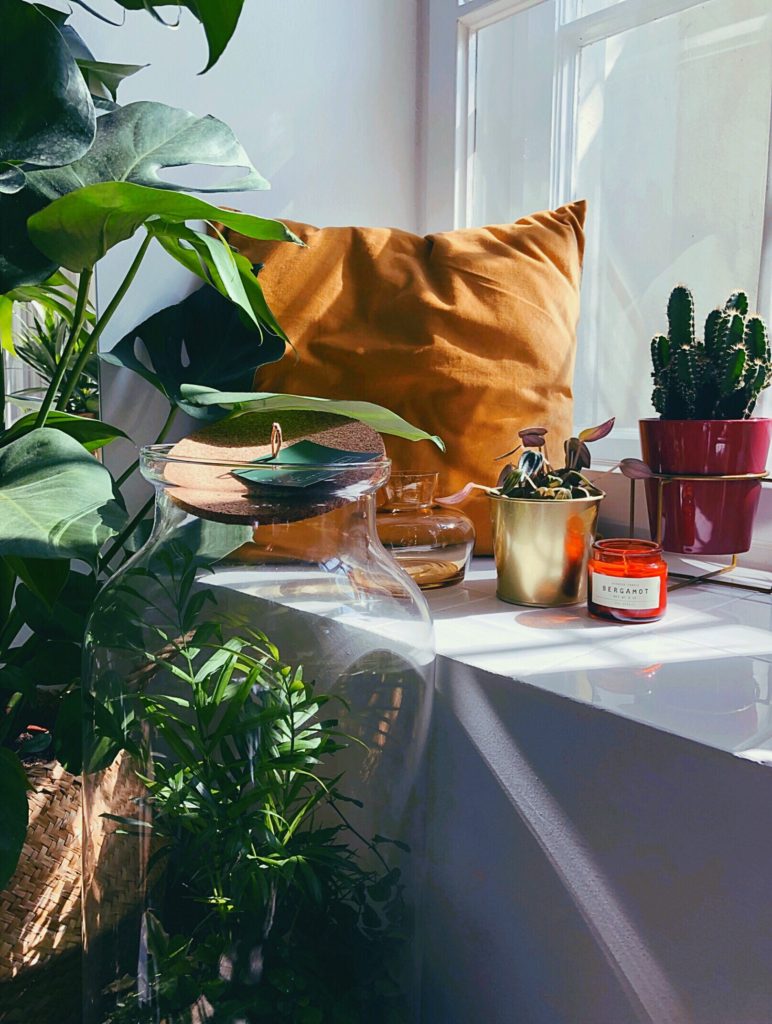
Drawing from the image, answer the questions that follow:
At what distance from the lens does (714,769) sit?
22.9 inches

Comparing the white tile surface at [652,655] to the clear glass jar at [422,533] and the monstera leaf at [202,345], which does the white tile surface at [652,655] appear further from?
the monstera leaf at [202,345]

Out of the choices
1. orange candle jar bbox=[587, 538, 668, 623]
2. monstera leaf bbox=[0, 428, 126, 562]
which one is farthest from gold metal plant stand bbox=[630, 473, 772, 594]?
monstera leaf bbox=[0, 428, 126, 562]

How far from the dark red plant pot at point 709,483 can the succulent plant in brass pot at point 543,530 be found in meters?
0.09

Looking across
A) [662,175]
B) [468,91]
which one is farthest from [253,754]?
[468,91]

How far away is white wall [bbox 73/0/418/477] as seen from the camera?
4.07ft

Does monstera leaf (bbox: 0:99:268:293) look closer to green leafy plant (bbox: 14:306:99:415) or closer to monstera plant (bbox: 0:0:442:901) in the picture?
monstera plant (bbox: 0:0:442:901)

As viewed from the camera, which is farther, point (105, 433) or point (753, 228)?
point (753, 228)

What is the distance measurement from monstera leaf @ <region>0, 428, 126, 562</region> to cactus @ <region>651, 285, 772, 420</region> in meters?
0.67

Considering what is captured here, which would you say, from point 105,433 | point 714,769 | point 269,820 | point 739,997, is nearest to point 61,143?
point 105,433

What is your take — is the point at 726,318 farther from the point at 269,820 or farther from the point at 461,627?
the point at 269,820

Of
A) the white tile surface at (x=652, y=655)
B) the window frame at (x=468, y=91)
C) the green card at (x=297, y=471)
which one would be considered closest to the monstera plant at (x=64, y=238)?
the green card at (x=297, y=471)

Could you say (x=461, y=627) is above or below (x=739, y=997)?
above

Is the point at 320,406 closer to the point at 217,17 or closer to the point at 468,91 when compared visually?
the point at 217,17

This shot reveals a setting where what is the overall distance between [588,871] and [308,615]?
31cm
